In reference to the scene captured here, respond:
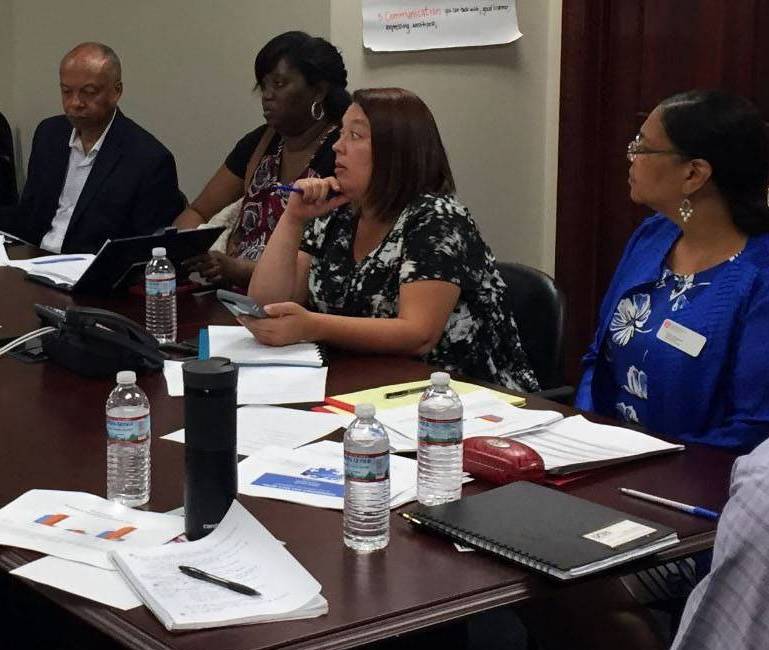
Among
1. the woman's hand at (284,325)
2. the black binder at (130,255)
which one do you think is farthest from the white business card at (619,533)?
the black binder at (130,255)

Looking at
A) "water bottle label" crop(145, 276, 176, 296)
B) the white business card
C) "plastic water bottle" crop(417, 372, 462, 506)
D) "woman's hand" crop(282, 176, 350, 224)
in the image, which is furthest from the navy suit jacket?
the white business card

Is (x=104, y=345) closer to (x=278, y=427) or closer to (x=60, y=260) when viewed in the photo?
(x=278, y=427)

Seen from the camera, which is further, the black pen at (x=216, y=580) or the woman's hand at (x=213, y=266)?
the woman's hand at (x=213, y=266)

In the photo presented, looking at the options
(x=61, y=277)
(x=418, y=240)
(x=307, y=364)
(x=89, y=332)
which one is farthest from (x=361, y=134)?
(x=61, y=277)

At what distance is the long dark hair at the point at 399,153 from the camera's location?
2.71m

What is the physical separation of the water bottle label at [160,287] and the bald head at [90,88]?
1809 millimetres

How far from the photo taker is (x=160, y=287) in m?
2.74

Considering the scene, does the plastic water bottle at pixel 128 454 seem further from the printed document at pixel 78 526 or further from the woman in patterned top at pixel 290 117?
the woman in patterned top at pixel 290 117

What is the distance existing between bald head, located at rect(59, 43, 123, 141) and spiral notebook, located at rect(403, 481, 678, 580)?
3.12 meters

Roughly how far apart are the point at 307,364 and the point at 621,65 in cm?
198

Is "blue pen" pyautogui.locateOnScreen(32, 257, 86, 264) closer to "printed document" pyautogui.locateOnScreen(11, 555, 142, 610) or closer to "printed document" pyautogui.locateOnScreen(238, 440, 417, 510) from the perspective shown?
"printed document" pyautogui.locateOnScreen(238, 440, 417, 510)

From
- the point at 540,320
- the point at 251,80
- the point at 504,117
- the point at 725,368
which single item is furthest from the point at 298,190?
the point at 251,80

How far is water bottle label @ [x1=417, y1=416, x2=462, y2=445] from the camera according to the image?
1659 millimetres

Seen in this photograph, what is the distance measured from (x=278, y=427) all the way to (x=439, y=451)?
0.41 meters
